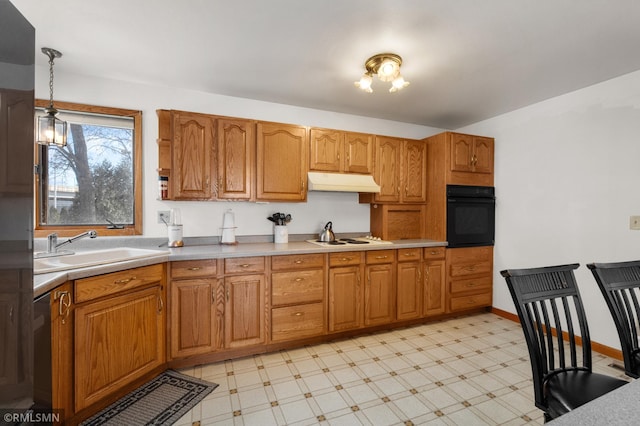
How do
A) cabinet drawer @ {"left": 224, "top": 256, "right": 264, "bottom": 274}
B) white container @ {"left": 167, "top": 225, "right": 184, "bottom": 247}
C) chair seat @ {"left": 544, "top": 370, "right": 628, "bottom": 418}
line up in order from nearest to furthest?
chair seat @ {"left": 544, "top": 370, "right": 628, "bottom": 418} < cabinet drawer @ {"left": 224, "top": 256, "right": 264, "bottom": 274} < white container @ {"left": 167, "top": 225, "right": 184, "bottom": 247}

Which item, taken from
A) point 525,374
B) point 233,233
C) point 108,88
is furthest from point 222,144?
point 525,374

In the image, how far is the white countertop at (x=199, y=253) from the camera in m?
1.45

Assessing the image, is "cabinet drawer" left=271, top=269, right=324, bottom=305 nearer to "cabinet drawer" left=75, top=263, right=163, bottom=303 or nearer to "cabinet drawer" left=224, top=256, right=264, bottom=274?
"cabinet drawer" left=224, top=256, right=264, bottom=274

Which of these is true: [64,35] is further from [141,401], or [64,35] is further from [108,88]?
[141,401]

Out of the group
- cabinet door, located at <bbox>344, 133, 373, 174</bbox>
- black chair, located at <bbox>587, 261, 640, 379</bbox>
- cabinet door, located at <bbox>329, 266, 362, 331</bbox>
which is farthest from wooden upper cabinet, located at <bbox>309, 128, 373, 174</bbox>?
black chair, located at <bbox>587, 261, 640, 379</bbox>

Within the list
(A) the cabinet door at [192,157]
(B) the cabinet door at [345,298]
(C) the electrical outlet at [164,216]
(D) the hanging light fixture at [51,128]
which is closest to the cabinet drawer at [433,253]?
(B) the cabinet door at [345,298]

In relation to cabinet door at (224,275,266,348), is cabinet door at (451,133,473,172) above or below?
above

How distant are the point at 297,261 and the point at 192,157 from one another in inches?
51.8

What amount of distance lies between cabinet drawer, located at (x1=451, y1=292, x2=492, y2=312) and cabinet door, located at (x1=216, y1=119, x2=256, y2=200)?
8.50ft

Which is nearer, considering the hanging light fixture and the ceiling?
the ceiling

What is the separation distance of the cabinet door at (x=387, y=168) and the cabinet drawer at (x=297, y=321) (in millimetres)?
1428

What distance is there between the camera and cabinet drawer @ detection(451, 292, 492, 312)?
325 centimetres

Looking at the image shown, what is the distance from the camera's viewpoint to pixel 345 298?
8.99 ft

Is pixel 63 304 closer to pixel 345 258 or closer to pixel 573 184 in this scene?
pixel 345 258
